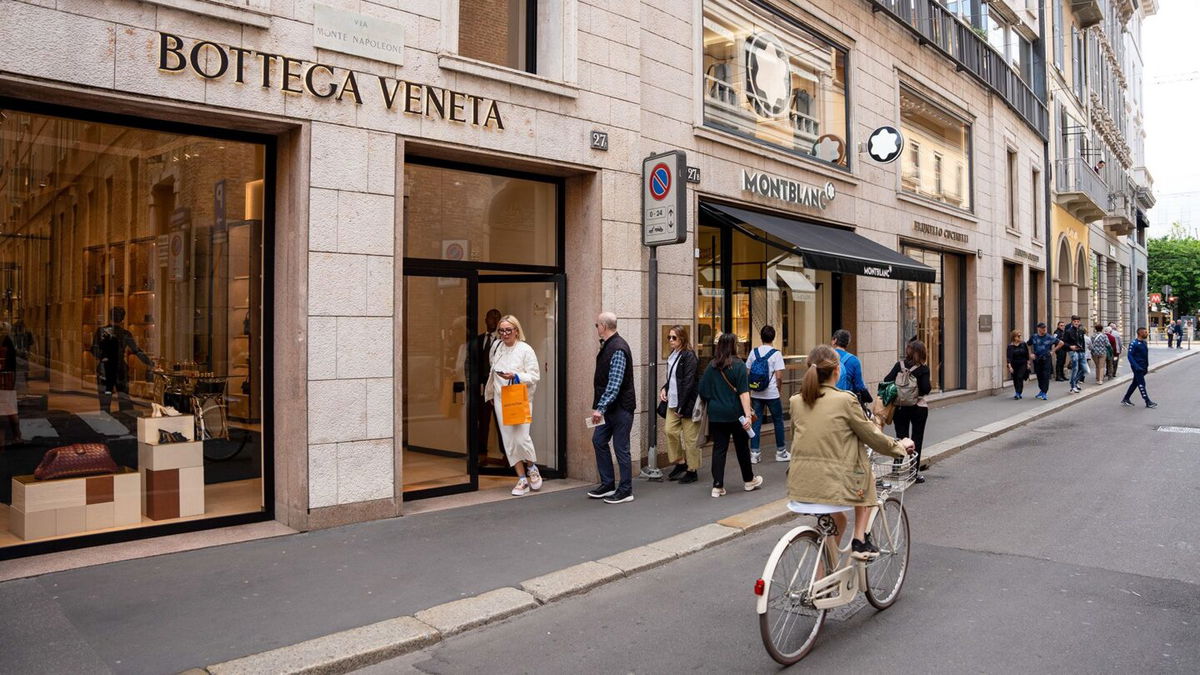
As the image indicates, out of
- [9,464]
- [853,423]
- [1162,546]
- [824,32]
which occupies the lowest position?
[1162,546]

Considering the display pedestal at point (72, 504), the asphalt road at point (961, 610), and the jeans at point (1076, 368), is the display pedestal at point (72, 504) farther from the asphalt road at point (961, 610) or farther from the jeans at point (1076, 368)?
the jeans at point (1076, 368)

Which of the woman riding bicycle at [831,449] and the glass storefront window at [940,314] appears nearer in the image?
the woman riding bicycle at [831,449]


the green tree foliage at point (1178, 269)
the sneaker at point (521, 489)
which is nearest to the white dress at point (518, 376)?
the sneaker at point (521, 489)

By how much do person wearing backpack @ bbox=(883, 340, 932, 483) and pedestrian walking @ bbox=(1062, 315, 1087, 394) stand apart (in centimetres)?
1356

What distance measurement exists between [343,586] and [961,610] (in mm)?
3989

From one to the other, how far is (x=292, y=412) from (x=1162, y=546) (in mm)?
7273

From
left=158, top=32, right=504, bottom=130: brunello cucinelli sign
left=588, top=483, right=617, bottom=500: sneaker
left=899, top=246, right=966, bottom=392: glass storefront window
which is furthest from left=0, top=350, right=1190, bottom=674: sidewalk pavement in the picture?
left=899, top=246, right=966, bottom=392: glass storefront window

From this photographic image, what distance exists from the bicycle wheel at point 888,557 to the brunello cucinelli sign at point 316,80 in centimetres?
526

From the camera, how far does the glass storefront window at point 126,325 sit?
6281mm

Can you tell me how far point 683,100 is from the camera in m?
10.5

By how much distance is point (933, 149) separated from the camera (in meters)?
18.0

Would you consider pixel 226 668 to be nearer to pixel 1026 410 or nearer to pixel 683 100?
pixel 683 100

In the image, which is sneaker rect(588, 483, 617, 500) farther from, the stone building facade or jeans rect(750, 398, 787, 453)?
jeans rect(750, 398, 787, 453)

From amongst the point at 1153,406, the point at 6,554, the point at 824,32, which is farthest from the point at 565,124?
the point at 1153,406
